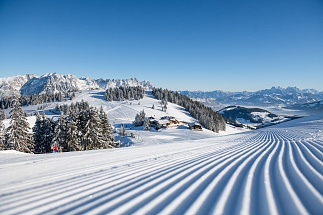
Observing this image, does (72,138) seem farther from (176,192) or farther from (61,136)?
(176,192)

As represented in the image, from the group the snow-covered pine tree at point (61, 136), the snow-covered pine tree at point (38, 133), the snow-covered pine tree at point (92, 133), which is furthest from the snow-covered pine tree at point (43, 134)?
the snow-covered pine tree at point (92, 133)

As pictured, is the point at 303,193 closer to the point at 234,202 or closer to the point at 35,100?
the point at 234,202

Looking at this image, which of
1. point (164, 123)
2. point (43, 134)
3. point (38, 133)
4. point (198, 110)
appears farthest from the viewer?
point (198, 110)

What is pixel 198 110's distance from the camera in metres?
126

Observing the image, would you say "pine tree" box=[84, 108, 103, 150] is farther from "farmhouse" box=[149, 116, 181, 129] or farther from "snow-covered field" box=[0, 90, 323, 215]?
"farmhouse" box=[149, 116, 181, 129]

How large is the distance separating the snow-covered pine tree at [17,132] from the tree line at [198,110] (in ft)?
264

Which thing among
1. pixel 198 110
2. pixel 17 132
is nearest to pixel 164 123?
pixel 198 110

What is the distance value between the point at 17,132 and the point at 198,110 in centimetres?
10556

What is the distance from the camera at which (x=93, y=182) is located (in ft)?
16.4

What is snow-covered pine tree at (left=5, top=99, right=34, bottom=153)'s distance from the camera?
1138 inches

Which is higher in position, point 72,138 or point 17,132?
point 17,132

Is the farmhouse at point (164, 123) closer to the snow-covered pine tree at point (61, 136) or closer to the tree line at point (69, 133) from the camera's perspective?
the tree line at point (69, 133)

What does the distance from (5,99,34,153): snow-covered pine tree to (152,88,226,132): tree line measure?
264 ft

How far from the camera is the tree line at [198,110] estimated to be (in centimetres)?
10094
